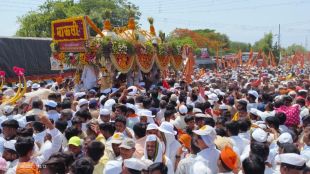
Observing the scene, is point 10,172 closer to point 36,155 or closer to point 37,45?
point 36,155

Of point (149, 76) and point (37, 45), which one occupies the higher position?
point (37, 45)

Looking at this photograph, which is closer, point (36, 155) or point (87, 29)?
point (36, 155)

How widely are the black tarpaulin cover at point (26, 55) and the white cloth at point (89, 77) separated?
535cm

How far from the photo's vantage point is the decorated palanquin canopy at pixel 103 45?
1139cm

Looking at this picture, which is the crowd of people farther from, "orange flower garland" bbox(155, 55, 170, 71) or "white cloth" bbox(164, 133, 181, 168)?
"orange flower garland" bbox(155, 55, 170, 71)

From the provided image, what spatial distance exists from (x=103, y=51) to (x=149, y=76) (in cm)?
356

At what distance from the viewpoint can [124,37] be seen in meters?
12.6

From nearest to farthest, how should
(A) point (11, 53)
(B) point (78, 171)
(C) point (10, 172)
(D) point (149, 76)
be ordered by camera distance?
(B) point (78, 171)
(C) point (10, 172)
(D) point (149, 76)
(A) point (11, 53)

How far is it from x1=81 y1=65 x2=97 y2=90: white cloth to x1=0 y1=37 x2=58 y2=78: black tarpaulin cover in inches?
211

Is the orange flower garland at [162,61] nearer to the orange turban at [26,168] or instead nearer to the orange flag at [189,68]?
the orange flag at [189,68]

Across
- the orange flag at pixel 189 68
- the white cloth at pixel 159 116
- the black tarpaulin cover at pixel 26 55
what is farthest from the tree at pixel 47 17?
the white cloth at pixel 159 116

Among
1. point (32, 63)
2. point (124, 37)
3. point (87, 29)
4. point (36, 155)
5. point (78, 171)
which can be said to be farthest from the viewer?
point (32, 63)

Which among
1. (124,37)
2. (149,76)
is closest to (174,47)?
(149,76)

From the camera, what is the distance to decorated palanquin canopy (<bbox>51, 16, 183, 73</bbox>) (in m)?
11.4
